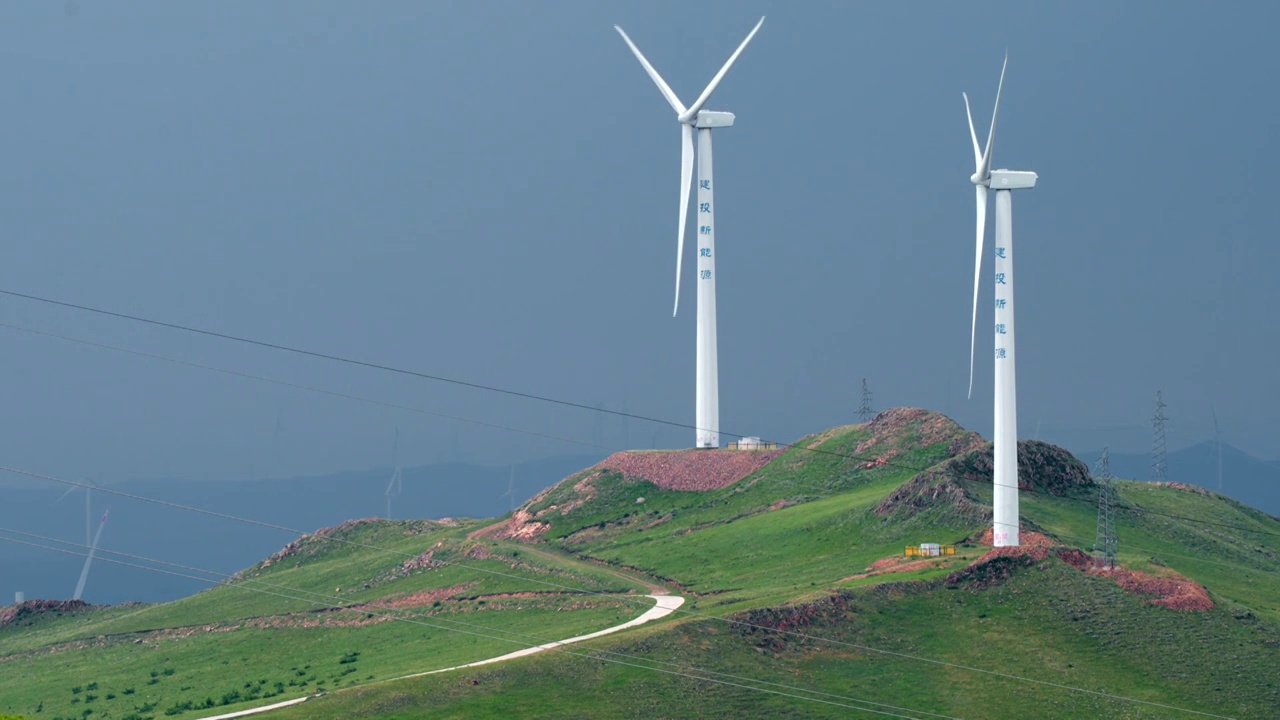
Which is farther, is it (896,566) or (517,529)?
(517,529)

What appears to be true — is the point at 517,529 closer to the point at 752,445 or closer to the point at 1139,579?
the point at 752,445

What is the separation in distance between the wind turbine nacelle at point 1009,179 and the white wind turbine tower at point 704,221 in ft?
135

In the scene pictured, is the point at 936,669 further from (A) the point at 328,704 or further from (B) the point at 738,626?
(A) the point at 328,704

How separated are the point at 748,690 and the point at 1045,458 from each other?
204 feet

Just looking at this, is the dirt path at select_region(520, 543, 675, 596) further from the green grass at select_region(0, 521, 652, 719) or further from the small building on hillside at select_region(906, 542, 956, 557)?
the small building on hillside at select_region(906, 542, 956, 557)

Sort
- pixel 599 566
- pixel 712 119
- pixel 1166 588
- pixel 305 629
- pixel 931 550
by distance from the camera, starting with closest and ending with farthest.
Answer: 1. pixel 1166 588
2. pixel 931 550
3. pixel 305 629
4. pixel 599 566
5. pixel 712 119

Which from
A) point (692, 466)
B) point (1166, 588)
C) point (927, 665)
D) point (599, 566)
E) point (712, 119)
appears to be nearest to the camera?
point (927, 665)

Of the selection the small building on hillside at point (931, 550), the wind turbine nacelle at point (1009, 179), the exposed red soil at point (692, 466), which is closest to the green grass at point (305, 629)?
the exposed red soil at point (692, 466)

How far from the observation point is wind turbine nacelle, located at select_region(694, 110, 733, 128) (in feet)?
530

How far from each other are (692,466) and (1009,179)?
59.2m

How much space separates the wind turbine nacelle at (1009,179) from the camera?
12094 cm

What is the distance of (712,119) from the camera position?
161875 millimetres

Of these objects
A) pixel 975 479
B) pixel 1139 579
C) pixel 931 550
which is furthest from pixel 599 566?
pixel 1139 579

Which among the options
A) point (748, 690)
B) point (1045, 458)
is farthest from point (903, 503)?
point (748, 690)
